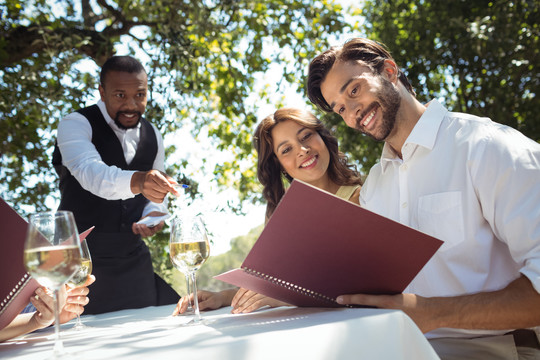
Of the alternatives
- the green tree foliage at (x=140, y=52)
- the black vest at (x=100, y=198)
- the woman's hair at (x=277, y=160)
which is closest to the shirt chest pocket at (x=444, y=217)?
the woman's hair at (x=277, y=160)

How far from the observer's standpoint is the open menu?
50.9 inches

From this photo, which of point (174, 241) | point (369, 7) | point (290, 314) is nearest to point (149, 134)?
point (174, 241)

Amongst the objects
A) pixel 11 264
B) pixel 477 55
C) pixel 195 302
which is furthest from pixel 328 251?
pixel 477 55

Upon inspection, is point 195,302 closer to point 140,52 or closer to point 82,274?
point 82,274

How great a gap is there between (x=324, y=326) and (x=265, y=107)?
6425 mm

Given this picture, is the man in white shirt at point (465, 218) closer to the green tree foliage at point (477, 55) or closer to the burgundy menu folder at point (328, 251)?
the burgundy menu folder at point (328, 251)

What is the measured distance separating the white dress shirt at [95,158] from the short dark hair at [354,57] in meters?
1.06

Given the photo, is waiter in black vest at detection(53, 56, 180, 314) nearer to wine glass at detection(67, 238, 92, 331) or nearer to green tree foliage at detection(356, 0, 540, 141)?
wine glass at detection(67, 238, 92, 331)

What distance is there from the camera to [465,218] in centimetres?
164

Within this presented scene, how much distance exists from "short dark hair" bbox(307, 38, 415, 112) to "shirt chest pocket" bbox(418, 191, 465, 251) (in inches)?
27.4

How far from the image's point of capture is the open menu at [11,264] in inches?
50.9

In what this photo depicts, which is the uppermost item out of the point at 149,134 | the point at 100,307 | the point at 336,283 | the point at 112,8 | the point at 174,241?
the point at 112,8

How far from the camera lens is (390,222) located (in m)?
1.16

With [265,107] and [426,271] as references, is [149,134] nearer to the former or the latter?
[426,271]
